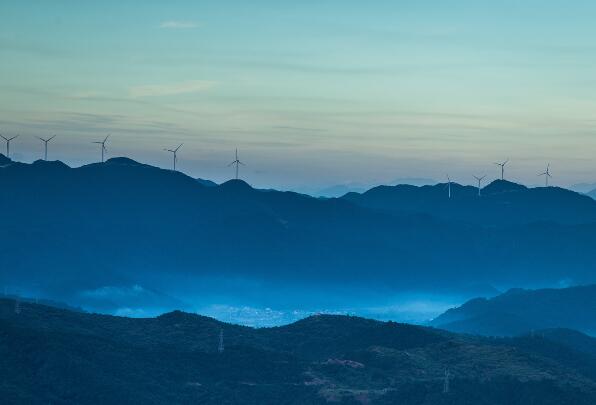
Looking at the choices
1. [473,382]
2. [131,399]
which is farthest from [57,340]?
[473,382]

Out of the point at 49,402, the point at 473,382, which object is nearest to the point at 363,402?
the point at 473,382

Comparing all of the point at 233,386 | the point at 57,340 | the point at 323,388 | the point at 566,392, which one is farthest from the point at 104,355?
the point at 566,392

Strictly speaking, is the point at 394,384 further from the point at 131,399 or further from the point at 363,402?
the point at 131,399

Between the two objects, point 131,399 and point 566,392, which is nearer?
point 131,399

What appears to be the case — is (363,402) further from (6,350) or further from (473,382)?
(6,350)

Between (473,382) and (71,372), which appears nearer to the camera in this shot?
(71,372)

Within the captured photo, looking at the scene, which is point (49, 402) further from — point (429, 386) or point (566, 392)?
point (566, 392)

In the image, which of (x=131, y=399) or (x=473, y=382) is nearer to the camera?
(x=131, y=399)
